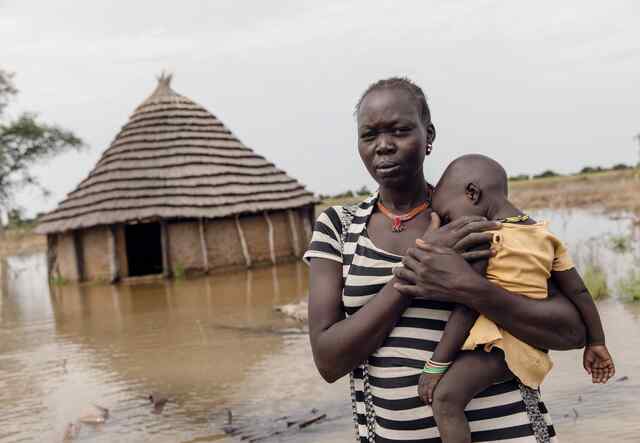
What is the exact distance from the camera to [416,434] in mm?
1568

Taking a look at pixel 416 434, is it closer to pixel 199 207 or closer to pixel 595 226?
pixel 199 207

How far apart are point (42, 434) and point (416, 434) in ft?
11.4

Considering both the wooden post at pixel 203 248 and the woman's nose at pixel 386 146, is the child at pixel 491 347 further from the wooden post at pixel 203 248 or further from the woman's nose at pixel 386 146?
the wooden post at pixel 203 248

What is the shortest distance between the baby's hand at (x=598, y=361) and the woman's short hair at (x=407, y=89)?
71 centimetres

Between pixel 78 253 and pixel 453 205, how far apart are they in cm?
1230

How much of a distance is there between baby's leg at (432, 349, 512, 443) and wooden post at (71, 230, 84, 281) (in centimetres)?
1214

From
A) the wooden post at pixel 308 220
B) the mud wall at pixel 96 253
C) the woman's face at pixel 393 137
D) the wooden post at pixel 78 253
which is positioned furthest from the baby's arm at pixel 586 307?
the wooden post at pixel 308 220

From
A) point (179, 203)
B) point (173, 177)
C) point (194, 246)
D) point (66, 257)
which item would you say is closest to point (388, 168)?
point (179, 203)

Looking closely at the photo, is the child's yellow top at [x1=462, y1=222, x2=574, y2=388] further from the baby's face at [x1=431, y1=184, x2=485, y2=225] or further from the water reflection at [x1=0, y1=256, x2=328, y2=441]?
the water reflection at [x1=0, y1=256, x2=328, y2=441]

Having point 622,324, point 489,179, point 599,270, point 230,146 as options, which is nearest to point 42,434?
point 489,179

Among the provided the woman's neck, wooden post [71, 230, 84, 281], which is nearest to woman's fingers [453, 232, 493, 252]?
the woman's neck

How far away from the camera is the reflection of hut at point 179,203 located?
1216 centimetres

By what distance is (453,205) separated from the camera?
1.59 m

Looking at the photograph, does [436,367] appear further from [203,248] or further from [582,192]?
[582,192]
